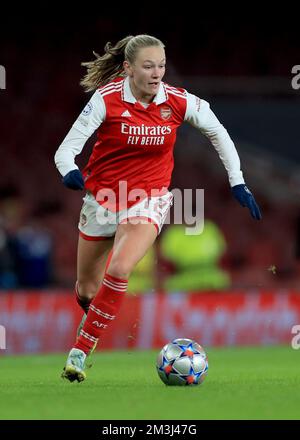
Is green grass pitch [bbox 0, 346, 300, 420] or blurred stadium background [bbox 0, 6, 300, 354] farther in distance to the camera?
blurred stadium background [bbox 0, 6, 300, 354]

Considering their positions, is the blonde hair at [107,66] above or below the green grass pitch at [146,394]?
above

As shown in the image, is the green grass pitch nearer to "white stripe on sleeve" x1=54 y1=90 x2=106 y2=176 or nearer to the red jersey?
the red jersey

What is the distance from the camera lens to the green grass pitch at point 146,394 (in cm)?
576

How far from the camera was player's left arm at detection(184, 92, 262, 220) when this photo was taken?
7703 mm

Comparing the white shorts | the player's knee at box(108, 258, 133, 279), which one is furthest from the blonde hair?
the player's knee at box(108, 258, 133, 279)

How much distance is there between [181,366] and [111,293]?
2.11 feet

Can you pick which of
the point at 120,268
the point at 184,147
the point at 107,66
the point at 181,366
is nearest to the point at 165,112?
the point at 107,66

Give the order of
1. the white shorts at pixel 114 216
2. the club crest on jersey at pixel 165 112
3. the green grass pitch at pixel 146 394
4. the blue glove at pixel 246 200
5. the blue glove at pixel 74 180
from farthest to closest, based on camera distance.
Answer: the blue glove at pixel 246 200
the club crest on jersey at pixel 165 112
the white shorts at pixel 114 216
the blue glove at pixel 74 180
the green grass pitch at pixel 146 394

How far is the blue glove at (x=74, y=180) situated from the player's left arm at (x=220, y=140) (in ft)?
3.17

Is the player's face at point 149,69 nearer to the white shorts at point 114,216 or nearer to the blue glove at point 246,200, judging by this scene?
the white shorts at point 114,216

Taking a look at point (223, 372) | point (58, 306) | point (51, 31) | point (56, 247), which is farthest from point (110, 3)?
point (223, 372)

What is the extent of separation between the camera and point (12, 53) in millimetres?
19109

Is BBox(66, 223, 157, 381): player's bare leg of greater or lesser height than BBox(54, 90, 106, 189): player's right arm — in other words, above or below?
below

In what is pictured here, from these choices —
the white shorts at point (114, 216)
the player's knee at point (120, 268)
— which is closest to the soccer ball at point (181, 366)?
the player's knee at point (120, 268)
